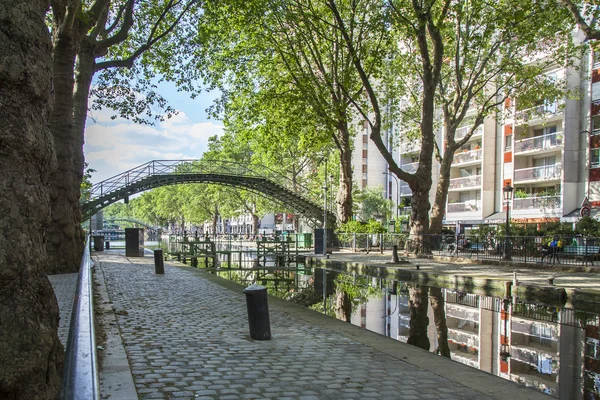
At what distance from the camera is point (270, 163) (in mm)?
52062

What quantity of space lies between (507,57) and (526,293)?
1700 cm

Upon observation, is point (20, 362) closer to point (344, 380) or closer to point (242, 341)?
point (344, 380)

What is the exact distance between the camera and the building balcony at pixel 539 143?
3609cm

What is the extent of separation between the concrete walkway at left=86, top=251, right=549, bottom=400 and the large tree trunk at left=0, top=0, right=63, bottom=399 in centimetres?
216

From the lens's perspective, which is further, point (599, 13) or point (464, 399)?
point (599, 13)

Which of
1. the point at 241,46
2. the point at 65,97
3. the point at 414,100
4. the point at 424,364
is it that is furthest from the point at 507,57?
the point at 424,364

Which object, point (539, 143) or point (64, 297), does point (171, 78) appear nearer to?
point (64, 297)

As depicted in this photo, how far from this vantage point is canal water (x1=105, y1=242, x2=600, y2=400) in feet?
23.2

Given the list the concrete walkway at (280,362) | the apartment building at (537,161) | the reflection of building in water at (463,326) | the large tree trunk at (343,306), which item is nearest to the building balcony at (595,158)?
the apartment building at (537,161)

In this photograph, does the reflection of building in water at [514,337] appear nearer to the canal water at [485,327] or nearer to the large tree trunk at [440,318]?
the canal water at [485,327]

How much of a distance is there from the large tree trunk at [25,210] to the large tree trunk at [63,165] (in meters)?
12.8

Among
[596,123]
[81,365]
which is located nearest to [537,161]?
[596,123]

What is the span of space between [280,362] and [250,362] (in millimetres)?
369

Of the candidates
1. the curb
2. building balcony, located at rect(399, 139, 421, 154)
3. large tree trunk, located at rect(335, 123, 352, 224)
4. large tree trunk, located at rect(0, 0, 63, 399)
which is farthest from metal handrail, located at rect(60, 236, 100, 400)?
building balcony, located at rect(399, 139, 421, 154)
